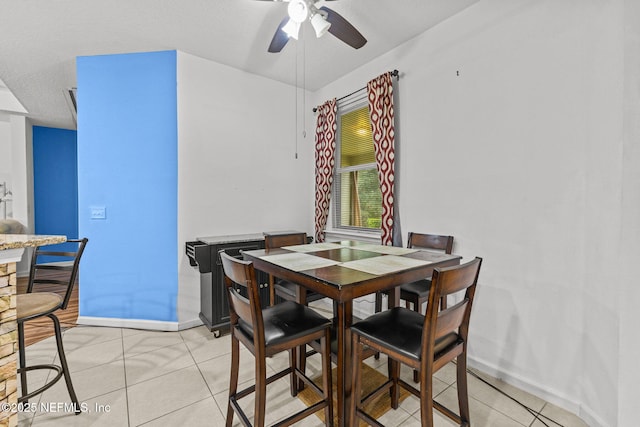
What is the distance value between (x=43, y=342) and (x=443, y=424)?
3.35m

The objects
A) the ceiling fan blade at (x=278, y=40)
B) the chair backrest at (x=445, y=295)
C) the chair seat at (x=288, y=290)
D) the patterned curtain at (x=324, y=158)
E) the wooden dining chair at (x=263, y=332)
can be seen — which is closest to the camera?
A: the chair backrest at (x=445, y=295)

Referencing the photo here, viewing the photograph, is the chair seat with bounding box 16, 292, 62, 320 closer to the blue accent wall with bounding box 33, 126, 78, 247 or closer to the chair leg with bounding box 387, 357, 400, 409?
the chair leg with bounding box 387, 357, 400, 409

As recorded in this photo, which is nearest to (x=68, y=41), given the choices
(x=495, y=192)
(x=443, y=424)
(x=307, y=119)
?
(x=307, y=119)

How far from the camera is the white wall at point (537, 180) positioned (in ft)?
5.23

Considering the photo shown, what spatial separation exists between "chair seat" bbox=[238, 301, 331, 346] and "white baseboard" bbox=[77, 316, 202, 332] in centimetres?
184

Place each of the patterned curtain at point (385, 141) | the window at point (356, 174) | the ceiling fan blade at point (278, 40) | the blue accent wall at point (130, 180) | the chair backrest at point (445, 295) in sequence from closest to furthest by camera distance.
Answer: the chair backrest at point (445, 295), the ceiling fan blade at point (278, 40), the patterned curtain at point (385, 141), the blue accent wall at point (130, 180), the window at point (356, 174)

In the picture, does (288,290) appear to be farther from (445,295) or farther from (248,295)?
(445,295)

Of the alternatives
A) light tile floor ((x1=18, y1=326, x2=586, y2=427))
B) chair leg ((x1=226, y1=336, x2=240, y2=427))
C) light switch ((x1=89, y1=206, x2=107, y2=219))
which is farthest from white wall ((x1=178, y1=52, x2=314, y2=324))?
chair leg ((x1=226, y1=336, x2=240, y2=427))

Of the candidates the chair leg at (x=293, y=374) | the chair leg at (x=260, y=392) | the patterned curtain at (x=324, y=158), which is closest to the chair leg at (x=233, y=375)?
the chair leg at (x=260, y=392)

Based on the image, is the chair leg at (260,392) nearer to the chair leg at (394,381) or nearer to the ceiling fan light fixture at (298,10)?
the chair leg at (394,381)

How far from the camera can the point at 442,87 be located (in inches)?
97.3

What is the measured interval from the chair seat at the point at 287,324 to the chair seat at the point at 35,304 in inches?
39.6

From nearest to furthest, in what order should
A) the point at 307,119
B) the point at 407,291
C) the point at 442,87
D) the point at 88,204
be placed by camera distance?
the point at 407,291 → the point at 442,87 → the point at 88,204 → the point at 307,119

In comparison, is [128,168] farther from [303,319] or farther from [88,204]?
[303,319]
